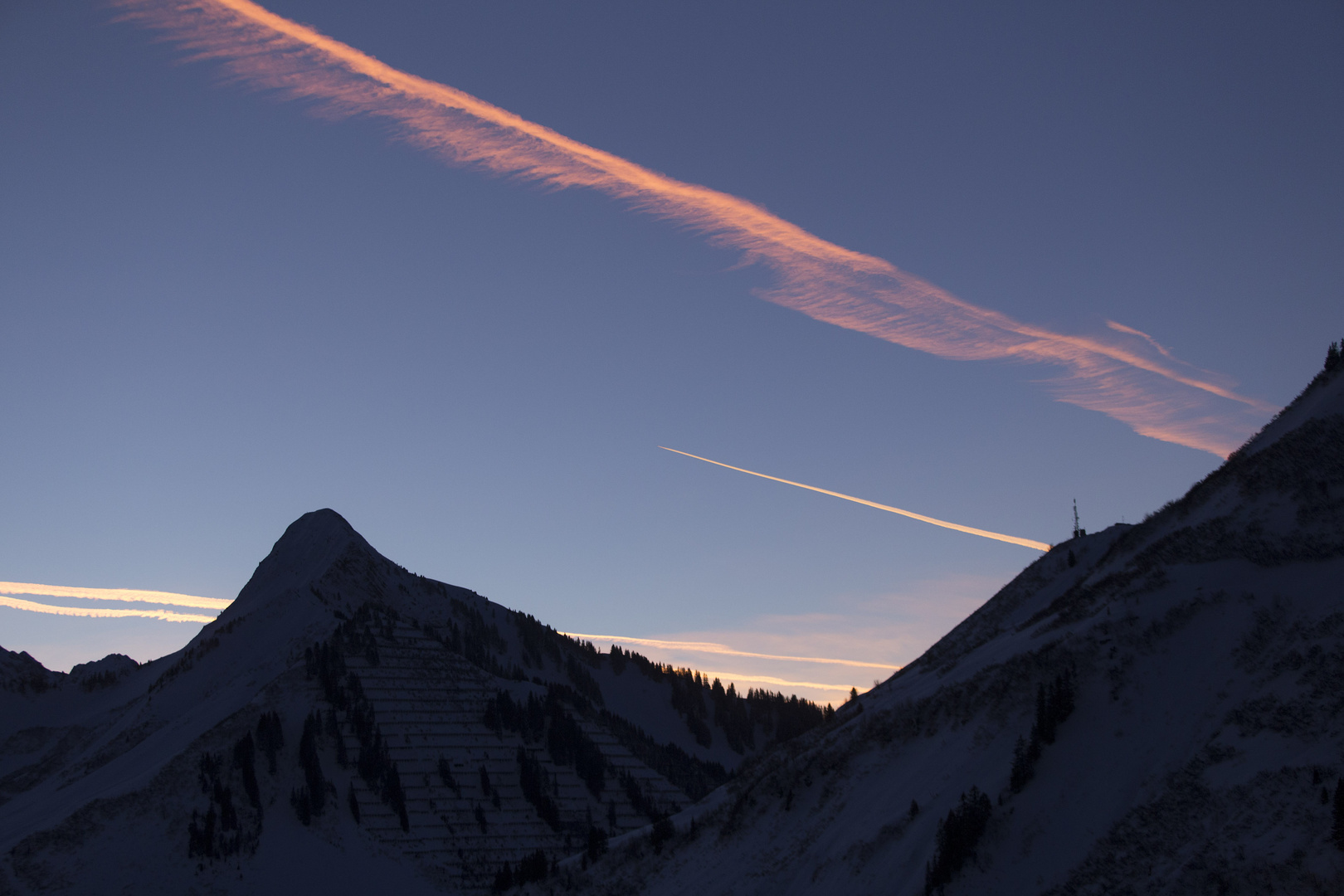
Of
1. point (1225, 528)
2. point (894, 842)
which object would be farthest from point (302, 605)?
point (1225, 528)

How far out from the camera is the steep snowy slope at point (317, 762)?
307 ft

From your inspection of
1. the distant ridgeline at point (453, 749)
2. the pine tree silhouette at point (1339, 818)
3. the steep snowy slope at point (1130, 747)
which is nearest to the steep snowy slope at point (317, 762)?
the distant ridgeline at point (453, 749)

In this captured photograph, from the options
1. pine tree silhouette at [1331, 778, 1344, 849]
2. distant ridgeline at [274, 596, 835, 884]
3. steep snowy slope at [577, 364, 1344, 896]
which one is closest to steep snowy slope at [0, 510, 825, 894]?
distant ridgeline at [274, 596, 835, 884]

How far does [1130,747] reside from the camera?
152ft

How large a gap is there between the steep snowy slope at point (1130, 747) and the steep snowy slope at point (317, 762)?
2689 cm

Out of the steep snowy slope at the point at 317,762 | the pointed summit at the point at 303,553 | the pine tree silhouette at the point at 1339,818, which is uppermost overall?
the pointed summit at the point at 303,553

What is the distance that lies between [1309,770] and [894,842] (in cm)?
1992

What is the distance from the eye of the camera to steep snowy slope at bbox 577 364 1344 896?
3944 centimetres

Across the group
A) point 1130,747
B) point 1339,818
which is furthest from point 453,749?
point 1339,818

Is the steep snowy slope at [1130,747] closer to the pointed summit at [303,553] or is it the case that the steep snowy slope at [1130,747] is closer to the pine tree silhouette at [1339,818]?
the pine tree silhouette at [1339,818]

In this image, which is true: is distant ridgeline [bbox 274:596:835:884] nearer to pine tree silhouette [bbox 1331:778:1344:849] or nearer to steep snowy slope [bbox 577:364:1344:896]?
steep snowy slope [bbox 577:364:1344:896]

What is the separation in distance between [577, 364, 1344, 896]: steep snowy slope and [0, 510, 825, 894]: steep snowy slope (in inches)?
1059

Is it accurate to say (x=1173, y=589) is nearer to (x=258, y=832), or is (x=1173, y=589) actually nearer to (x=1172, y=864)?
(x=1172, y=864)

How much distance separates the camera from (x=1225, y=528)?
56688 mm
